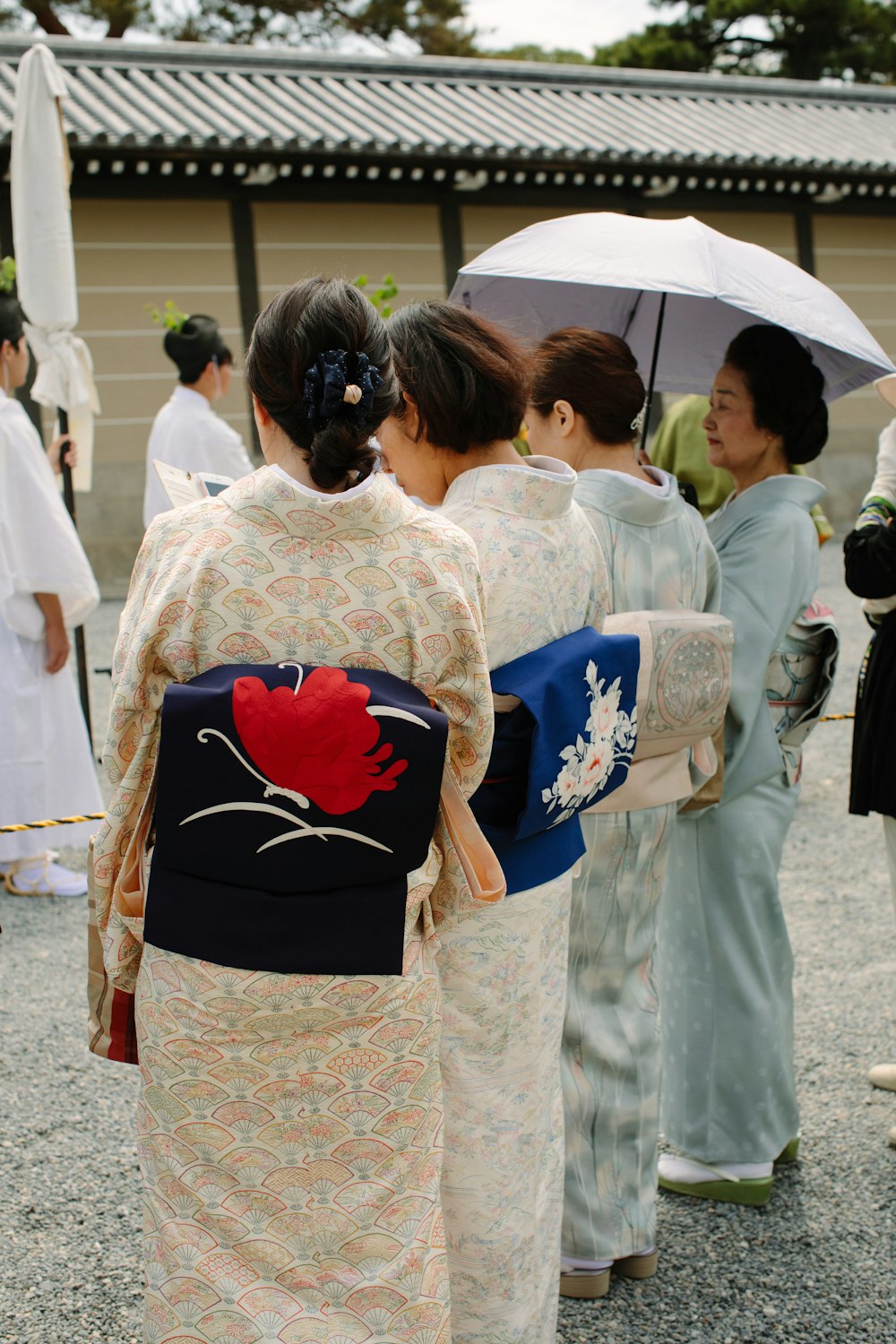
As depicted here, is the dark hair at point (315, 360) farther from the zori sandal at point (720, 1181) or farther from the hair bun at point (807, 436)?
the zori sandal at point (720, 1181)

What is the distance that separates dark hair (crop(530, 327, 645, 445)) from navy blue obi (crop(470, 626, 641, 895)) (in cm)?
47

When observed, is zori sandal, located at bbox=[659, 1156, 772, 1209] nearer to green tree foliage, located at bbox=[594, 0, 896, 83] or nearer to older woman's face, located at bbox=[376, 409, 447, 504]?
older woman's face, located at bbox=[376, 409, 447, 504]

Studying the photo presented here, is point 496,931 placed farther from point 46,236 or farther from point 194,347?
point 194,347

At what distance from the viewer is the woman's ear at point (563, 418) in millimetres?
2305

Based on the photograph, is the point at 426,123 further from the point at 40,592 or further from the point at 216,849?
the point at 216,849

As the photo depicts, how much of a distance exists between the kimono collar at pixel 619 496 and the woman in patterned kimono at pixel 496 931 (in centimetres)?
28

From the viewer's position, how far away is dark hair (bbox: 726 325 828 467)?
8.85 feet

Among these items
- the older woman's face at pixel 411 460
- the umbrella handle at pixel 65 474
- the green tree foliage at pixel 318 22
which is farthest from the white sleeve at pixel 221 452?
the green tree foliage at pixel 318 22

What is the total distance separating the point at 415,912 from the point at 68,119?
1112cm

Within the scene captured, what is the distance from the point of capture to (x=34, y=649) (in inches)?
175

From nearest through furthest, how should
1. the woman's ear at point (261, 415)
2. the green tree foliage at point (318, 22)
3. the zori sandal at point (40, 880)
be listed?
the woman's ear at point (261, 415), the zori sandal at point (40, 880), the green tree foliage at point (318, 22)

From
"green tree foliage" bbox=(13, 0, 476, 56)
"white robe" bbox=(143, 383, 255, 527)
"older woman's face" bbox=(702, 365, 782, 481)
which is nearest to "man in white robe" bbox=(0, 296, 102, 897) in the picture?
"white robe" bbox=(143, 383, 255, 527)

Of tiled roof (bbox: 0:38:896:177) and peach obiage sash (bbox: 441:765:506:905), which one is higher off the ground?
tiled roof (bbox: 0:38:896:177)

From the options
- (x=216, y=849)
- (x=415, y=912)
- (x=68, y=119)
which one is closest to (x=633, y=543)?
(x=415, y=912)
